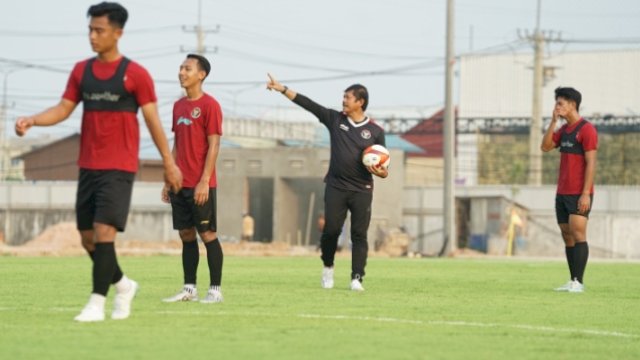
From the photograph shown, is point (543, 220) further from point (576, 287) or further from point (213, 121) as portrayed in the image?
point (213, 121)

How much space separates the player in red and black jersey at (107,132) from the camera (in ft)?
32.7

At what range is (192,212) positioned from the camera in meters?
12.4

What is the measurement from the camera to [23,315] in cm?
1059

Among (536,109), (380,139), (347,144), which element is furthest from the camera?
(536,109)

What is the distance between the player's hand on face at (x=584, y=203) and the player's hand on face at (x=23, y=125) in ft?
25.7

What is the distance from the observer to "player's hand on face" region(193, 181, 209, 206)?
12.1 metres

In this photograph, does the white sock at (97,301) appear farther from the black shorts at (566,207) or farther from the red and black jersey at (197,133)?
the black shorts at (566,207)

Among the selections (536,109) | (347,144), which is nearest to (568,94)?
(347,144)

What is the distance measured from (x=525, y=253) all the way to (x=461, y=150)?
44.6 meters

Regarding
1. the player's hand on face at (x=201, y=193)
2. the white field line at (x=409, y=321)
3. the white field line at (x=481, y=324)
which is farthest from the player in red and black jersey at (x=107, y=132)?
the player's hand on face at (x=201, y=193)

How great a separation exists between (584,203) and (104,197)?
735 centimetres

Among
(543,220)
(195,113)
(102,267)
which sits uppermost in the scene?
(195,113)

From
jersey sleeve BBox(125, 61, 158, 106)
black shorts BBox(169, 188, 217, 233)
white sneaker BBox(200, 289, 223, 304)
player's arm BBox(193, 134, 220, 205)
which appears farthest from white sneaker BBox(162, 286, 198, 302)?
jersey sleeve BBox(125, 61, 158, 106)

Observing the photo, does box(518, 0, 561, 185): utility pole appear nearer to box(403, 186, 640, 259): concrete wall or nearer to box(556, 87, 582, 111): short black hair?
box(403, 186, 640, 259): concrete wall
